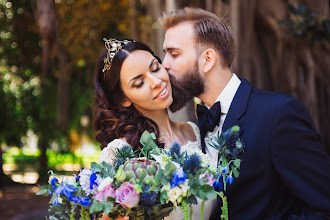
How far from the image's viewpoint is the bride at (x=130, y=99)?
2.15 m

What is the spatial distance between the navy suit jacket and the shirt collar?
0.17 m

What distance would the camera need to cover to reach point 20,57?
37.4 feet

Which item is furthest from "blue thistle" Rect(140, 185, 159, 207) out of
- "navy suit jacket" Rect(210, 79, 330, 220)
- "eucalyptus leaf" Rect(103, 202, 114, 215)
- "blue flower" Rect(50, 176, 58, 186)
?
"navy suit jacket" Rect(210, 79, 330, 220)

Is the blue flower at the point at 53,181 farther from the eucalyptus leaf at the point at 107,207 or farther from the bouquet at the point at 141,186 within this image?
the eucalyptus leaf at the point at 107,207

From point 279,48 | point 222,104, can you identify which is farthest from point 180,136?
point 279,48

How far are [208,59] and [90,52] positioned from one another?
740 cm

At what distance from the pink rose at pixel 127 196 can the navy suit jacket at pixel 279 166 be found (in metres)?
0.60

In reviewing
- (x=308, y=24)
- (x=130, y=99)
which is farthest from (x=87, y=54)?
(x=130, y=99)

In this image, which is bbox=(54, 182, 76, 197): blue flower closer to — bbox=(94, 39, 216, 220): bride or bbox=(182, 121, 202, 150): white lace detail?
bbox=(94, 39, 216, 220): bride

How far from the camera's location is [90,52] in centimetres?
942

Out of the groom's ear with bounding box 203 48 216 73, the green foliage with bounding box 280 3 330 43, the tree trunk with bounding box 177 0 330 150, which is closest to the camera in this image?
the groom's ear with bounding box 203 48 216 73

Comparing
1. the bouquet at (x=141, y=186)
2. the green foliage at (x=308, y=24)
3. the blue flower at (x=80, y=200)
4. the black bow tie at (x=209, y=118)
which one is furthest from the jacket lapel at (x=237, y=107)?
the green foliage at (x=308, y=24)

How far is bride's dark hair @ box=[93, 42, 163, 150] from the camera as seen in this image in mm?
2205

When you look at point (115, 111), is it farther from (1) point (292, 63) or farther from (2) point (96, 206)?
(1) point (292, 63)
